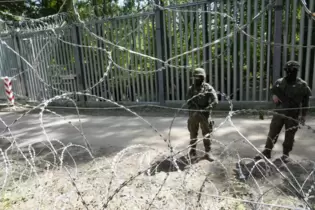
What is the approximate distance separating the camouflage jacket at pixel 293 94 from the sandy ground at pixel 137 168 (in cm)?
73

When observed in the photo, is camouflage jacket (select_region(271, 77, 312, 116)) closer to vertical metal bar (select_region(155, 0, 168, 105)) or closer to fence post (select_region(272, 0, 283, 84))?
fence post (select_region(272, 0, 283, 84))

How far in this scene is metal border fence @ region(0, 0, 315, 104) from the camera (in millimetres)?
5652

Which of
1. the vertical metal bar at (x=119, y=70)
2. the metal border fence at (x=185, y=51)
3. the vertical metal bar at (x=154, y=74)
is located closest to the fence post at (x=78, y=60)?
the metal border fence at (x=185, y=51)

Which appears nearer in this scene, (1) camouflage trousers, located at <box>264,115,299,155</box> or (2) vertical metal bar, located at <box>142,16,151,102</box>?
(1) camouflage trousers, located at <box>264,115,299,155</box>

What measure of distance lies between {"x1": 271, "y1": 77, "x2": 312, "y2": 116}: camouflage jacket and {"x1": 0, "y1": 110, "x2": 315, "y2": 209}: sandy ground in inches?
28.7

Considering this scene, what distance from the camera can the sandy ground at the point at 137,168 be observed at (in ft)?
6.75

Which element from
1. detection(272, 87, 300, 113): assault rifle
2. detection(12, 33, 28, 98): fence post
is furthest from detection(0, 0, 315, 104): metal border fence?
detection(272, 87, 300, 113): assault rifle

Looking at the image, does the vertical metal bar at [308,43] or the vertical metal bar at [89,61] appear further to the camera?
the vertical metal bar at [89,61]

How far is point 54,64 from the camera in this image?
8766 mm

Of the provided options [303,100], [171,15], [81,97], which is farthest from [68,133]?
[303,100]

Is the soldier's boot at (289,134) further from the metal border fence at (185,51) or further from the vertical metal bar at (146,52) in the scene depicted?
the vertical metal bar at (146,52)

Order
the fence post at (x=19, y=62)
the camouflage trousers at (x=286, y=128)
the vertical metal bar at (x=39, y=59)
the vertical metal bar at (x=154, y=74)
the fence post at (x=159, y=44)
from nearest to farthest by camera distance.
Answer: the camouflage trousers at (x=286, y=128) < the fence post at (x=159, y=44) < the vertical metal bar at (x=154, y=74) < the vertical metal bar at (x=39, y=59) < the fence post at (x=19, y=62)

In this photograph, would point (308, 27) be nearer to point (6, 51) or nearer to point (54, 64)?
point (54, 64)

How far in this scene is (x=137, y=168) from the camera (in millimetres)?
3324
